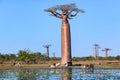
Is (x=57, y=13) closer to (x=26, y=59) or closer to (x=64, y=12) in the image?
(x=64, y=12)

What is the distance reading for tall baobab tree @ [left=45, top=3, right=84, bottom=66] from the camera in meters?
58.2

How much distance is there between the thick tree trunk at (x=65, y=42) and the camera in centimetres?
5903

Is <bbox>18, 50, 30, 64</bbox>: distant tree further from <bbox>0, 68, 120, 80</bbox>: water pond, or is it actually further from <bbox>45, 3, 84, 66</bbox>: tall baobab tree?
<bbox>0, 68, 120, 80</bbox>: water pond

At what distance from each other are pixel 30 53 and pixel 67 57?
18947 mm

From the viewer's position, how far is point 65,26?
196ft

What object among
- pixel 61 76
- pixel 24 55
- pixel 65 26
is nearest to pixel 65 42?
pixel 65 26

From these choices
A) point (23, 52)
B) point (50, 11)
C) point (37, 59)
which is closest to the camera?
point (50, 11)

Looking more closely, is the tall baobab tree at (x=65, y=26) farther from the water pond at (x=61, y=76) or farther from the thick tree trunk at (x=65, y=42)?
the water pond at (x=61, y=76)

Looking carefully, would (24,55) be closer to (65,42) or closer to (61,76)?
(65,42)

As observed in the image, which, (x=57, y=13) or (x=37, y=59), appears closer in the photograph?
(x=57, y=13)

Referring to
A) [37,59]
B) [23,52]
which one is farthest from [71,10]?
[37,59]

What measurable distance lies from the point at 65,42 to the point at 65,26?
2451 millimetres

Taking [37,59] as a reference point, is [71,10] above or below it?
above

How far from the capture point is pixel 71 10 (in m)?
58.8
